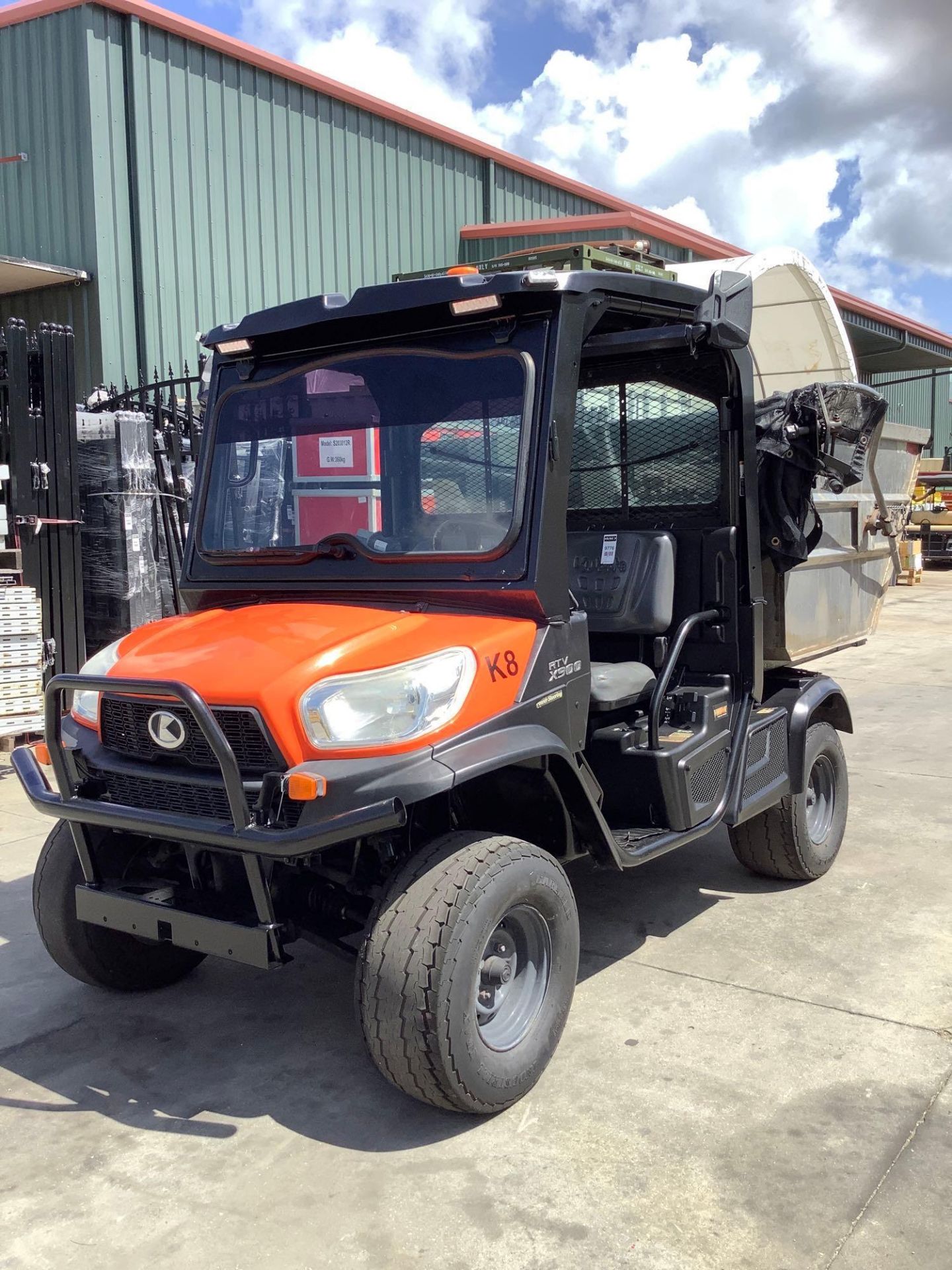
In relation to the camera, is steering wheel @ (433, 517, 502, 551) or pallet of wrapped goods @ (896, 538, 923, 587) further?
pallet of wrapped goods @ (896, 538, 923, 587)

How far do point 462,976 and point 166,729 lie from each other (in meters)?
1.08

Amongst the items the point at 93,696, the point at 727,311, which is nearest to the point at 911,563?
the point at 727,311

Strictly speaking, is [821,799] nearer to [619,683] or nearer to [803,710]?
[803,710]

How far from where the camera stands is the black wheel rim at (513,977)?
331cm

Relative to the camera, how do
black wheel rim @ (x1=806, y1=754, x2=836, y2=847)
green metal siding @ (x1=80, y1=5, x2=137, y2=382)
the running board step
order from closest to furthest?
the running board step, black wheel rim @ (x1=806, y1=754, x2=836, y2=847), green metal siding @ (x1=80, y1=5, x2=137, y2=382)

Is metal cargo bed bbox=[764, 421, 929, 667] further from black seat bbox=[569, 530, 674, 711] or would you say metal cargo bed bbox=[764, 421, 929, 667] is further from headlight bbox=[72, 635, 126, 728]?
headlight bbox=[72, 635, 126, 728]

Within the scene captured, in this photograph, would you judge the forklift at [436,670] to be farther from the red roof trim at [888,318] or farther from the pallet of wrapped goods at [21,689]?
the red roof trim at [888,318]

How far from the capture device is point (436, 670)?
10.4ft

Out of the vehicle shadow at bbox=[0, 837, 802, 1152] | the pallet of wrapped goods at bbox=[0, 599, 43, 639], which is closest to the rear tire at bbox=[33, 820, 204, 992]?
the vehicle shadow at bbox=[0, 837, 802, 1152]

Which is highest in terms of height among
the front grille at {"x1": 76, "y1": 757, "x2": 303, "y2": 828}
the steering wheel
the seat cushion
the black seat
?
the steering wheel

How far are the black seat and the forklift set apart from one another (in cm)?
1

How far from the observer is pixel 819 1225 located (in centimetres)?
271

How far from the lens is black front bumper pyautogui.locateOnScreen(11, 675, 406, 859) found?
290cm

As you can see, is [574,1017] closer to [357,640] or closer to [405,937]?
[405,937]
